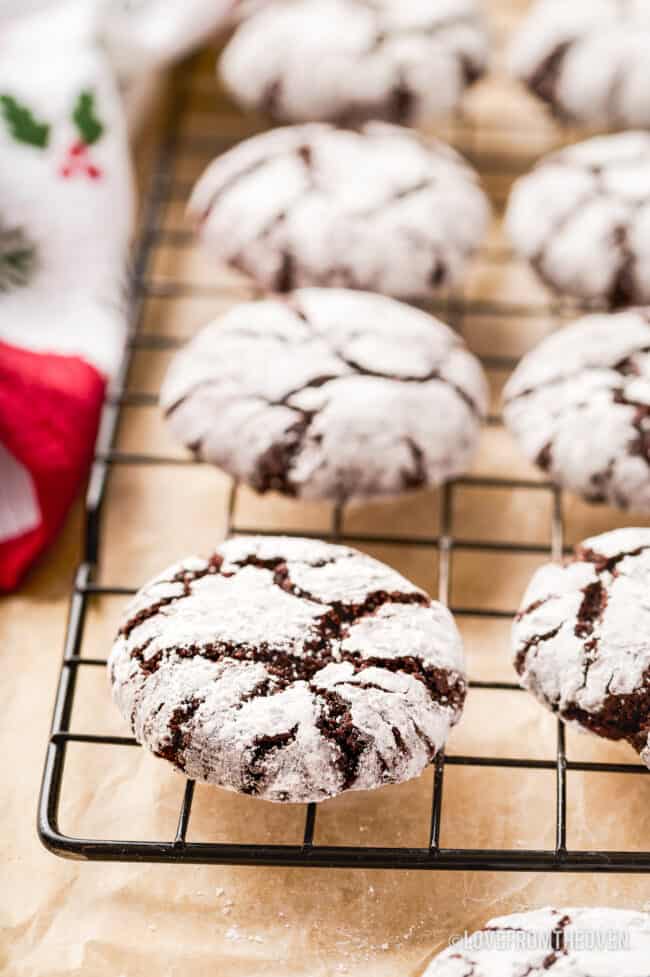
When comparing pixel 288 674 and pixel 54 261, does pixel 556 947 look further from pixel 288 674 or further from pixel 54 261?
pixel 54 261

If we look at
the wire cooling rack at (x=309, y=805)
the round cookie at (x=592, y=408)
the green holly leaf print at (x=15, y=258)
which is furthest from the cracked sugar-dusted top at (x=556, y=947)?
the green holly leaf print at (x=15, y=258)

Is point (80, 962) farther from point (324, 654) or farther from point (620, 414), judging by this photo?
point (620, 414)

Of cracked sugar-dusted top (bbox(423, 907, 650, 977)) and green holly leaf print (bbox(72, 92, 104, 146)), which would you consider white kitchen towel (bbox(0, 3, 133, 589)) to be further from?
cracked sugar-dusted top (bbox(423, 907, 650, 977))

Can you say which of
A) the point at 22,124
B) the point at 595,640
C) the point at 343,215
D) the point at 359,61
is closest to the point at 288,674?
the point at 595,640

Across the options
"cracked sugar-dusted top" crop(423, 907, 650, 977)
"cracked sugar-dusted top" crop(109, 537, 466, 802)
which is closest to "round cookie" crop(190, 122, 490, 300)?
"cracked sugar-dusted top" crop(109, 537, 466, 802)

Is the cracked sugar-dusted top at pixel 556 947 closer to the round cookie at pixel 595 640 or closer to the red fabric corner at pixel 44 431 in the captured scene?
the round cookie at pixel 595 640

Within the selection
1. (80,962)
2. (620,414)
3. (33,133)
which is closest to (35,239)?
(33,133)
